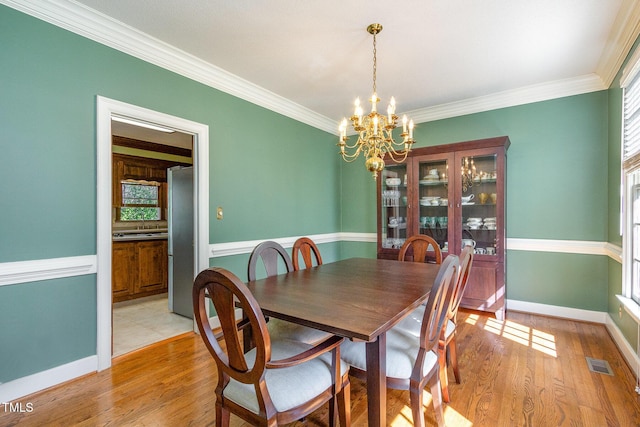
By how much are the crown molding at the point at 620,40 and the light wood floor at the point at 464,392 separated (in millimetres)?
2397

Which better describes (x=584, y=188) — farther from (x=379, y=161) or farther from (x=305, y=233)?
(x=305, y=233)

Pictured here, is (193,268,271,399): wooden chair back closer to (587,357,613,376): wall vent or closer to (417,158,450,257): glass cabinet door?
(587,357,613,376): wall vent

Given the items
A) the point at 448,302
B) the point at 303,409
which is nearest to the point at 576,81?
the point at 448,302

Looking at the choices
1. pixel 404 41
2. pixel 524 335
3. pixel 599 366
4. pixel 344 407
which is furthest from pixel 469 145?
pixel 344 407

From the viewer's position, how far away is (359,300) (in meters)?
1.56

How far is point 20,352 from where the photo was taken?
1913mm

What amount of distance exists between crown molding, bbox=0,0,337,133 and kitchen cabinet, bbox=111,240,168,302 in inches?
100

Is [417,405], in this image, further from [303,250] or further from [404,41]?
[404,41]

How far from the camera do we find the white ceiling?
81.7 inches

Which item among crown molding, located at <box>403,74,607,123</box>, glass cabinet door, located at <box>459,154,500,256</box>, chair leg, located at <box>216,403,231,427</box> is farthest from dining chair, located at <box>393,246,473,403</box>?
crown molding, located at <box>403,74,607,123</box>

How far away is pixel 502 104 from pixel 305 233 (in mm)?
A: 2869

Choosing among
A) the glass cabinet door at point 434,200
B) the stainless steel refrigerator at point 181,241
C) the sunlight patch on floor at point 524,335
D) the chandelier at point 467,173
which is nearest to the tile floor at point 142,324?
the stainless steel refrigerator at point 181,241

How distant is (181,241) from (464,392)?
119 inches

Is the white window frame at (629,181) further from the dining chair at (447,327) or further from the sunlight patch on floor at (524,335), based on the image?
the dining chair at (447,327)
